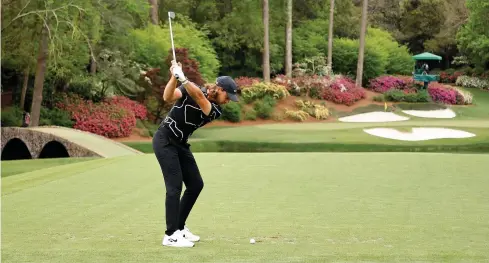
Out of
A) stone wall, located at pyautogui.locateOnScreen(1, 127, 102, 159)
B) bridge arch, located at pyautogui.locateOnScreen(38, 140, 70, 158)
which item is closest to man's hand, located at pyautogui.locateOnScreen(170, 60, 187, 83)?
stone wall, located at pyautogui.locateOnScreen(1, 127, 102, 159)

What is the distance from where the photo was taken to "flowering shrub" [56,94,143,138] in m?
33.8

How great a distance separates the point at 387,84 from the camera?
5266 cm

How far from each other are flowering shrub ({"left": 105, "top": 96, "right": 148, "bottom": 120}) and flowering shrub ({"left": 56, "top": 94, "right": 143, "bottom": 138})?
1.08 ft

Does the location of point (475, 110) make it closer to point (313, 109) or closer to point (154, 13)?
point (313, 109)

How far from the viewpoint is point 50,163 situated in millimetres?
21984

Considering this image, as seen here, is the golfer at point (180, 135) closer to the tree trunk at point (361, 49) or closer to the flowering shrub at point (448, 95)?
the flowering shrub at point (448, 95)

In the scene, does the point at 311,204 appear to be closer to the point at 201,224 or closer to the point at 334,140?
the point at 201,224

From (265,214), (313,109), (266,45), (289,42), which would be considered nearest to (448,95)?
(313,109)

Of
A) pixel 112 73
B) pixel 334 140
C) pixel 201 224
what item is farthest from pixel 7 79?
pixel 201 224

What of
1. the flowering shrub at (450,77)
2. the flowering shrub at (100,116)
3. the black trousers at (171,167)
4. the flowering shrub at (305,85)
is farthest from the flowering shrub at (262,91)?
the black trousers at (171,167)

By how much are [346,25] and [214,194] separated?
161 feet

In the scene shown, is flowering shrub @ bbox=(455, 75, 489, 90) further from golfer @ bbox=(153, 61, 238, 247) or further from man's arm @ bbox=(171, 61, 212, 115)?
man's arm @ bbox=(171, 61, 212, 115)

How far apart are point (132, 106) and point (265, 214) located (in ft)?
87.7

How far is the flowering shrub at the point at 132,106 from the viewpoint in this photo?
36.4 m
